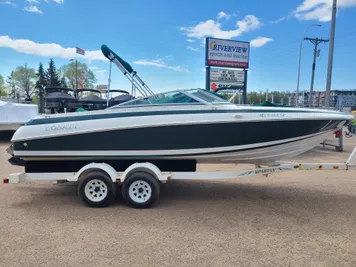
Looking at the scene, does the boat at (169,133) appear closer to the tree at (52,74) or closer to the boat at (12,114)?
the boat at (12,114)

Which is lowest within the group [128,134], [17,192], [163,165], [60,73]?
[17,192]

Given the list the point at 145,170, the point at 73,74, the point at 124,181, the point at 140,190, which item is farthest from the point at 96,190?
the point at 73,74

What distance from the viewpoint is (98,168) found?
4793 mm

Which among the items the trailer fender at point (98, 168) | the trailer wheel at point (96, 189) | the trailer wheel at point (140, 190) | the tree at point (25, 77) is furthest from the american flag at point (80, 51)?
the trailer wheel at point (140, 190)

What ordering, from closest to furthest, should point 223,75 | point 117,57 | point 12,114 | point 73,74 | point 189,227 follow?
1. point 189,227
2. point 117,57
3. point 12,114
4. point 223,75
5. point 73,74

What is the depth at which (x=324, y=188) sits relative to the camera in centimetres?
602

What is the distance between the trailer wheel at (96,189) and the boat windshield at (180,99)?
1.29m

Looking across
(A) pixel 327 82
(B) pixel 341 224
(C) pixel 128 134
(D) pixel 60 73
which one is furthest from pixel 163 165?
(D) pixel 60 73

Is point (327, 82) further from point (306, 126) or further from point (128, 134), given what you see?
point (128, 134)

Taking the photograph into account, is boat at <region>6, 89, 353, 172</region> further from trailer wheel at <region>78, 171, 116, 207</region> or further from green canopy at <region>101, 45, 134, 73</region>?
green canopy at <region>101, 45, 134, 73</region>

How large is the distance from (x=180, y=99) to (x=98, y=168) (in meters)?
1.80

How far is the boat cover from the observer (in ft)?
44.6

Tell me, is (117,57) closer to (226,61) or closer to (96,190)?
(96,190)

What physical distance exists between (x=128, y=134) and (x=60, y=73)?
6628 cm
